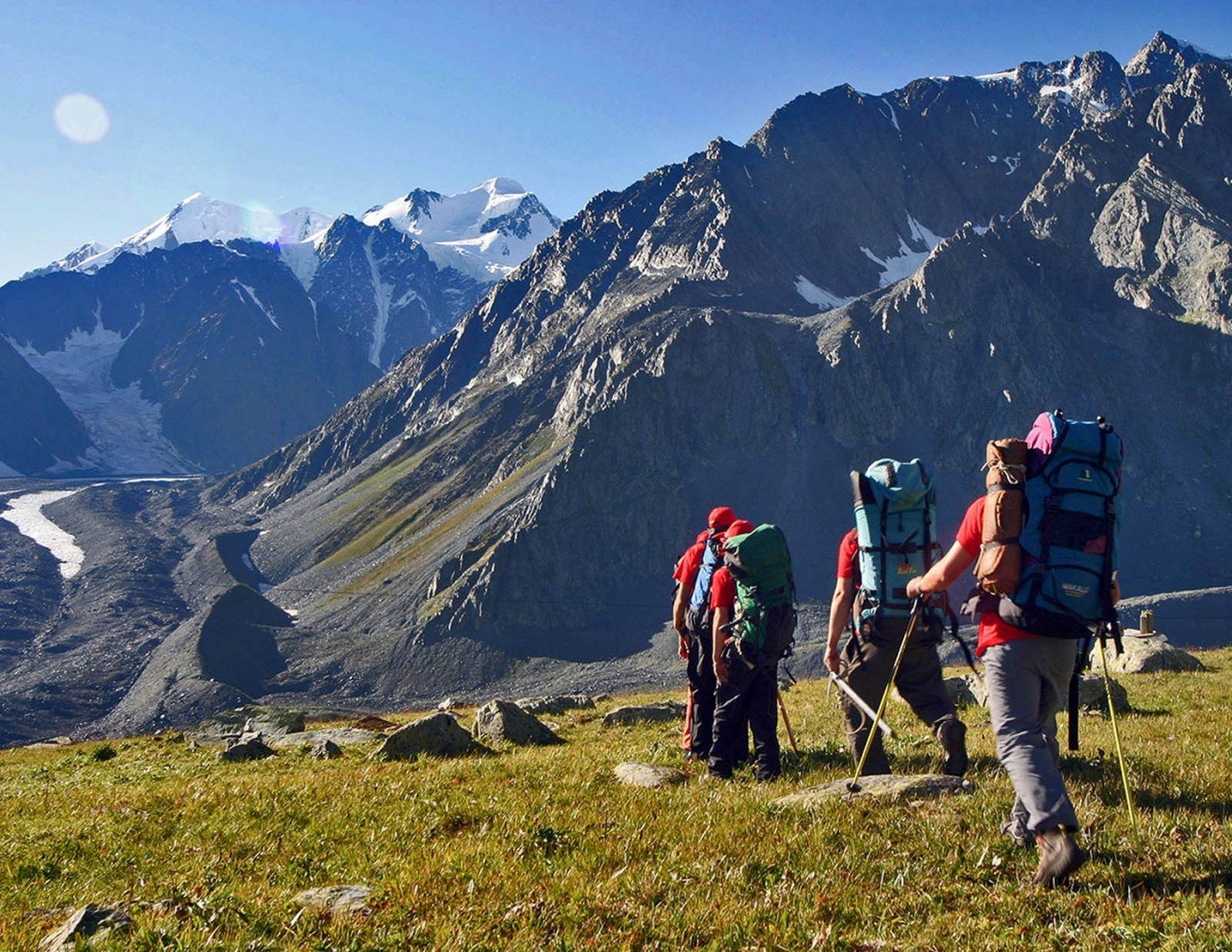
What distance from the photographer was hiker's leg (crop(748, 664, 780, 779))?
32.8ft

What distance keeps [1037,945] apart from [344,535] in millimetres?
174520

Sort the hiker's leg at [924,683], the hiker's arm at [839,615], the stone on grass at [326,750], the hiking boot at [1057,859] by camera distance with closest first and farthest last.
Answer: the hiking boot at [1057,859] < the hiker's arm at [839,615] < the hiker's leg at [924,683] < the stone on grass at [326,750]

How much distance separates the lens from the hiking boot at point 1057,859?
221 inches

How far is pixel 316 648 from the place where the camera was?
11638 cm

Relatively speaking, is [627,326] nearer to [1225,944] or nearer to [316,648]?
[316,648]

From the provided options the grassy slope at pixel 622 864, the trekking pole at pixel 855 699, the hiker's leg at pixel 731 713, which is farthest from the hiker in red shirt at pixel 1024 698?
the hiker's leg at pixel 731 713

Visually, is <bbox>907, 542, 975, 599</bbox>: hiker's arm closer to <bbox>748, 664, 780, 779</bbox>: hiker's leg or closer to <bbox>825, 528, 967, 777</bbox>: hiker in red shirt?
<bbox>825, 528, 967, 777</bbox>: hiker in red shirt

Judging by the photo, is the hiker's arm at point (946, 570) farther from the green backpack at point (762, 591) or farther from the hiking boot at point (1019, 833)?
the green backpack at point (762, 591)

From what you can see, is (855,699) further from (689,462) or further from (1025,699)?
(689,462)

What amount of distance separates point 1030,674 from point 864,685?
11.8ft

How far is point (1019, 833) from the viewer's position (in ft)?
20.9

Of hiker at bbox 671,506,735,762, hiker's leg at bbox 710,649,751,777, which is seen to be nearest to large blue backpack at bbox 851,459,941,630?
hiker's leg at bbox 710,649,751,777

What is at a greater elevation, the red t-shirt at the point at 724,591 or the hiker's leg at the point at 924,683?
the red t-shirt at the point at 724,591

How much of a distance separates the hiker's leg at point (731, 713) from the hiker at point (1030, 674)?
13.8ft
